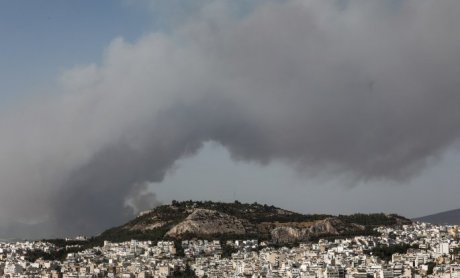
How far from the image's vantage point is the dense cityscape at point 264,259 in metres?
101

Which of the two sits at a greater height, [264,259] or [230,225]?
[230,225]

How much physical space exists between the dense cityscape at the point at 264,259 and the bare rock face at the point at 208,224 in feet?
24.6

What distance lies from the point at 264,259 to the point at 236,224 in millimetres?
36947

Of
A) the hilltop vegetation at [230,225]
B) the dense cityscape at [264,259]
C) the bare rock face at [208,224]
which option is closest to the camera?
the dense cityscape at [264,259]

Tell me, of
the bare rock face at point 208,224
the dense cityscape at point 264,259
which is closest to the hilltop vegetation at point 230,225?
the bare rock face at point 208,224

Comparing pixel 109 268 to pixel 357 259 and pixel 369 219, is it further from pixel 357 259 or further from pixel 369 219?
pixel 369 219

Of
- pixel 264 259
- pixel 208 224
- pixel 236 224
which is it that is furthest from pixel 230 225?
pixel 264 259

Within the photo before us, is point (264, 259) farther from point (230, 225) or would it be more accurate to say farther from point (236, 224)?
point (236, 224)

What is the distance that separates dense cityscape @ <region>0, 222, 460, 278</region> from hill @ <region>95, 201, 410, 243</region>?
641cm

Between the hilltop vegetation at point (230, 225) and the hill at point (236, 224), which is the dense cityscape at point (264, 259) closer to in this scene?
the hilltop vegetation at point (230, 225)

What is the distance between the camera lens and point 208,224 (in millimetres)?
A: 151750

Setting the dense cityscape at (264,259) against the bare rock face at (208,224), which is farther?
the bare rock face at (208,224)

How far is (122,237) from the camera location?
154 m

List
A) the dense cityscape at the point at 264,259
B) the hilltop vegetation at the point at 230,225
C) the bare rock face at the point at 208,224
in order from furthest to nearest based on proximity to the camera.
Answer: the bare rock face at the point at 208,224 < the hilltop vegetation at the point at 230,225 < the dense cityscape at the point at 264,259
